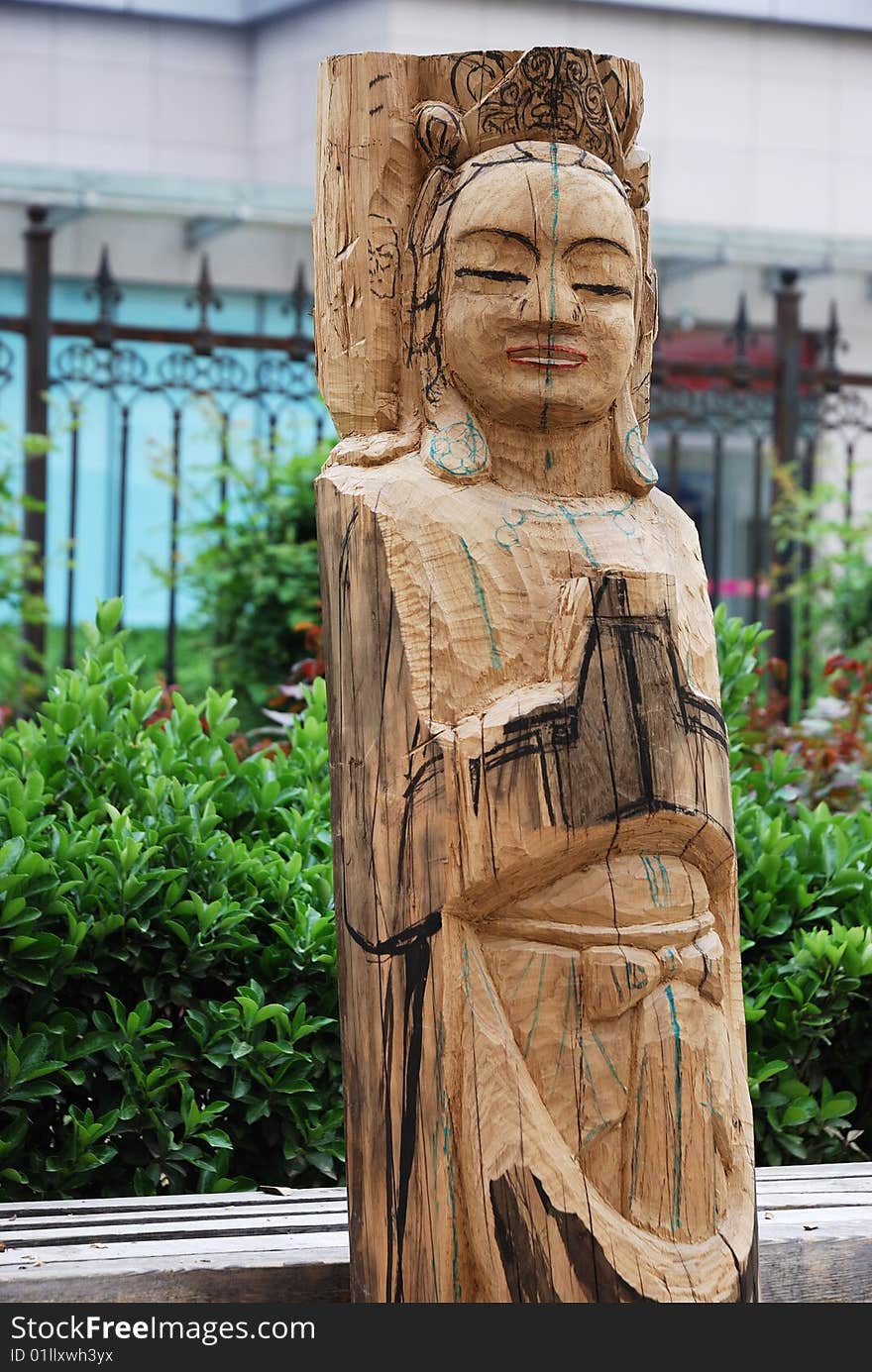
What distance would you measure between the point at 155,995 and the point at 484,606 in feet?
4.04

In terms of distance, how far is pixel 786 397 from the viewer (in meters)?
7.10

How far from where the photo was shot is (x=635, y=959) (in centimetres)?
208

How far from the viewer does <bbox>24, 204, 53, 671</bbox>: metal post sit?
6070 millimetres

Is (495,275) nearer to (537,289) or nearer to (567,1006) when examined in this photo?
(537,289)

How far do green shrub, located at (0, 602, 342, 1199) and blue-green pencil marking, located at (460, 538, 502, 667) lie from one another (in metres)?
1.08

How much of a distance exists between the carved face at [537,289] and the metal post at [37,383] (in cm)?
412

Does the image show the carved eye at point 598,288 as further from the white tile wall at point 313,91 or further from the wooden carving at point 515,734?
the white tile wall at point 313,91

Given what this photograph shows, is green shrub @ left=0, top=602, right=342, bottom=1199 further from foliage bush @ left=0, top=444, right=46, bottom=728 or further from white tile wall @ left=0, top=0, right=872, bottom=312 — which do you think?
white tile wall @ left=0, top=0, right=872, bottom=312

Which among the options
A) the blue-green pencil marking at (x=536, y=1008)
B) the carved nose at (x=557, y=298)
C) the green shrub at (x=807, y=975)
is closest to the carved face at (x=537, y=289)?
the carved nose at (x=557, y=298)

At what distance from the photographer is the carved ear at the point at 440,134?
2.23 metres

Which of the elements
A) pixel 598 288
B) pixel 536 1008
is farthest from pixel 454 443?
pixel 536 1008

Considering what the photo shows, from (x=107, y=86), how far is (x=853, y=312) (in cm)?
510

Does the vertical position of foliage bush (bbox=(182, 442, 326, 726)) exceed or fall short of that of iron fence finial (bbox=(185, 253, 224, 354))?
it falls short

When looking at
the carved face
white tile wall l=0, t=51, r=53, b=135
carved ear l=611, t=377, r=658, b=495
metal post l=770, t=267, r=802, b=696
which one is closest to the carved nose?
the carved face
